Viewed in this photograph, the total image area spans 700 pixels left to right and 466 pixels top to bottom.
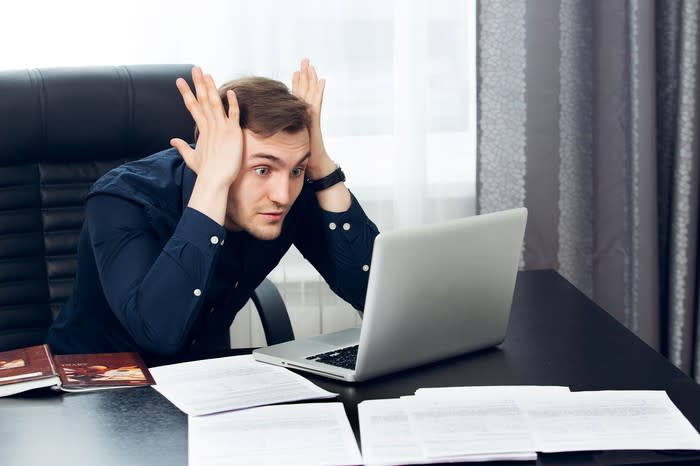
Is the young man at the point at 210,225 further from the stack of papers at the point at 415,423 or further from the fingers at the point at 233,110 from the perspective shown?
the stack of papers at the point at 415,423

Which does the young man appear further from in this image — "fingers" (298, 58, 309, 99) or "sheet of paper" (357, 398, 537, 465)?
"sheet of paper" (357, 398, 537, 465)

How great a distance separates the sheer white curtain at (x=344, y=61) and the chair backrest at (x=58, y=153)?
1.79 ft

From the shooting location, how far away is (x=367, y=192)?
8.53 feet

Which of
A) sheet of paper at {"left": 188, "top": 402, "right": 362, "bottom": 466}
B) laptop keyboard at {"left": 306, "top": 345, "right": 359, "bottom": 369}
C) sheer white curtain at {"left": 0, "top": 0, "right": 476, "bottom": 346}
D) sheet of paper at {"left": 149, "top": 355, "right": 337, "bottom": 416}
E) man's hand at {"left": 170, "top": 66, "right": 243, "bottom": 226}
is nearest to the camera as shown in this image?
sheet of paper at {"left": 188, "top": 402, "right": 362, "bottom": 466}

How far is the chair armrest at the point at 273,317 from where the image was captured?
5.92ft

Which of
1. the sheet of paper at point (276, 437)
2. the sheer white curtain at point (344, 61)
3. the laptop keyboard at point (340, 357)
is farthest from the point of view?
the sheer white curtain at point (344, 61)

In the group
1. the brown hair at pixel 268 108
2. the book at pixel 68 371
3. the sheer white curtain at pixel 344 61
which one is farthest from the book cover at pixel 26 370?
the sheer white curtain at pixel 344 61

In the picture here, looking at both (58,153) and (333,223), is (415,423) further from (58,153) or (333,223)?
(58,153)

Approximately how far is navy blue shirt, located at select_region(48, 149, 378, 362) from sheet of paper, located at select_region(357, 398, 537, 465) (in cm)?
38

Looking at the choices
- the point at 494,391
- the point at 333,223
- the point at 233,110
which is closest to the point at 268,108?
the point at 233,110

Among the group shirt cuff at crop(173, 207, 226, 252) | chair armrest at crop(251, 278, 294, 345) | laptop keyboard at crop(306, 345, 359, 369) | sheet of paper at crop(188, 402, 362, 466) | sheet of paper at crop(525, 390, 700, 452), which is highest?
shirt cuff at crop(173, 207, 226, 252)

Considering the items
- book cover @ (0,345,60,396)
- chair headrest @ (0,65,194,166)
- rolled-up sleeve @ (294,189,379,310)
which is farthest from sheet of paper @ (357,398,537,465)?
chair headrest @ (0,65,194,166)

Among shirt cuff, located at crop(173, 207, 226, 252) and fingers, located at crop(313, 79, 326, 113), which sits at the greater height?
fingers, located at crop(313, 79, 326, 113)

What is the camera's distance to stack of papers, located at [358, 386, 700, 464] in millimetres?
1184
